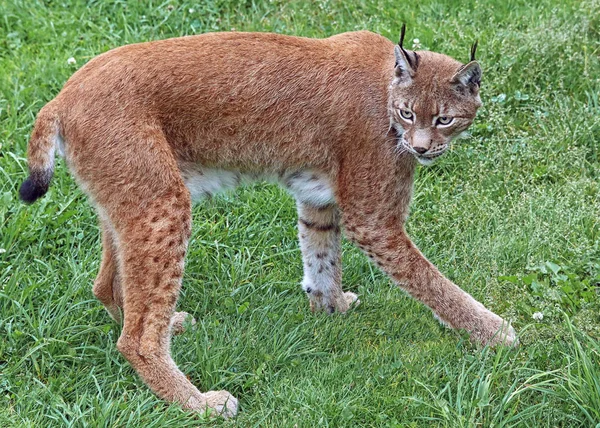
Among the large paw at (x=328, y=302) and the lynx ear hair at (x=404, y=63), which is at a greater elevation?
the lynx ear hair at (x=404, y=63)

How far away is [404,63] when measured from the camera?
5340 millimetres

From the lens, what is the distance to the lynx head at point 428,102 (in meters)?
5.34

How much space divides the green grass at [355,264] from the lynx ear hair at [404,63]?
136cm

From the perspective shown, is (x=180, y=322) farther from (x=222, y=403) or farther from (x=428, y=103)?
(x=428, y=103)

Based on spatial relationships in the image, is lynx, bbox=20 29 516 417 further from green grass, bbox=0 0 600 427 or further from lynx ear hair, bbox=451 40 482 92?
green grass, bbox=0 0 600 427

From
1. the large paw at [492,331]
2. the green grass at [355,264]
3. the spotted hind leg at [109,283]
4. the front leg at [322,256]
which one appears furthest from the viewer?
the front leg at [322,256]

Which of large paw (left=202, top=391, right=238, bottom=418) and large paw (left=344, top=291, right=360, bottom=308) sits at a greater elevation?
large paw (left=202, top=391, right=238, bottom=418)

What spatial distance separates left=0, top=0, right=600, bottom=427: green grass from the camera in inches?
194

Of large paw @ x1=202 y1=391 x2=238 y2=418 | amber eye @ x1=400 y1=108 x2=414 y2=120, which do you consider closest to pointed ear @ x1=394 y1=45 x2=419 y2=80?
amber eye @ x1=400 y1=108 x2=414 y2=120

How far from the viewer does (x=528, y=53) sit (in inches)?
295

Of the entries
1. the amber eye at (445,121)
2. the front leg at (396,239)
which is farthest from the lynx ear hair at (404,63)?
the front leg at (396,239)

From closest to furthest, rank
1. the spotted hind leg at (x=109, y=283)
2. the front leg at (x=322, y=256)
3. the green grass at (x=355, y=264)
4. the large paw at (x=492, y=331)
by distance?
1. the green grass at (x=355, y=264)
2. the large paw at (x=492, y=331)
3. the spotted hind leg at (x=109, y=283)
4. the front leg at (x=322, y=256)

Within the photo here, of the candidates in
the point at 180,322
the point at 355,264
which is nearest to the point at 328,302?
the point at 355,264

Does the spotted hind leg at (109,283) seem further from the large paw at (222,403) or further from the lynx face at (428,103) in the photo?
the lynx face at (428,103)
